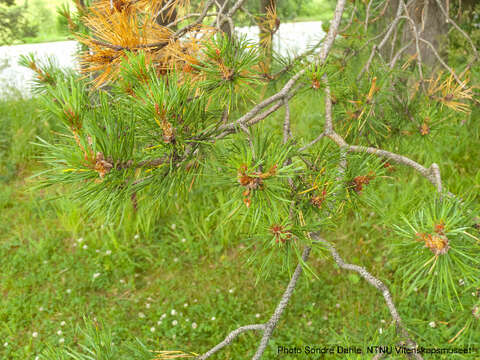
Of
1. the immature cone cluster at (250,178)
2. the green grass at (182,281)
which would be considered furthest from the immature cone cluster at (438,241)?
the green grass at (182,281)

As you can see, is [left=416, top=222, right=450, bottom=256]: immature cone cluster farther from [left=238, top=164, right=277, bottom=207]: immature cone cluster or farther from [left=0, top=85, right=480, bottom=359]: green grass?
[left=0, top=85, right=480, bottom=359]: green grass

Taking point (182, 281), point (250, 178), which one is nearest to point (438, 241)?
point (250, 178)

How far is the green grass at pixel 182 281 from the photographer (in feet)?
6.59

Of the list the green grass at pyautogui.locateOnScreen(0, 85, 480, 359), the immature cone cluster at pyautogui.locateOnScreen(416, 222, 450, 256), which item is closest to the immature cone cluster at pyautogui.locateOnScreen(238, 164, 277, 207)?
the immature cone cluster at pyautogui.locateOnScreen(416, 222, 450, 256)

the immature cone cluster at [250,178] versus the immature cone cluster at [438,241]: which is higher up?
the immature cone cluster at [250,178]

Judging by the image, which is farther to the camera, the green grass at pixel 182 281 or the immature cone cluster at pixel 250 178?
the green grass at pixel 182 281

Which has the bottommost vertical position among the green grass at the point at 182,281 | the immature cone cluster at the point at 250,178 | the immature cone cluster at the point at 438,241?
the green grass at the point at 182,281

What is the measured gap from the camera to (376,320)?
2.02 metres

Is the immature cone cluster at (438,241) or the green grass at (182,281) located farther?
the green grass at (182,281)

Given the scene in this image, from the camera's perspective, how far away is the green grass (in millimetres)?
2008

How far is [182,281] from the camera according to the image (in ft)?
7.79

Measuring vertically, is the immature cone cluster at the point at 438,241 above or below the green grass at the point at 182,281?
above

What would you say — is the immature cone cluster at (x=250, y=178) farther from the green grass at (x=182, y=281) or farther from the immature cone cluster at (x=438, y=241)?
the green grass at (x=182, y=281)

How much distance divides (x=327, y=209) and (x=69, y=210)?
241 centimetres
